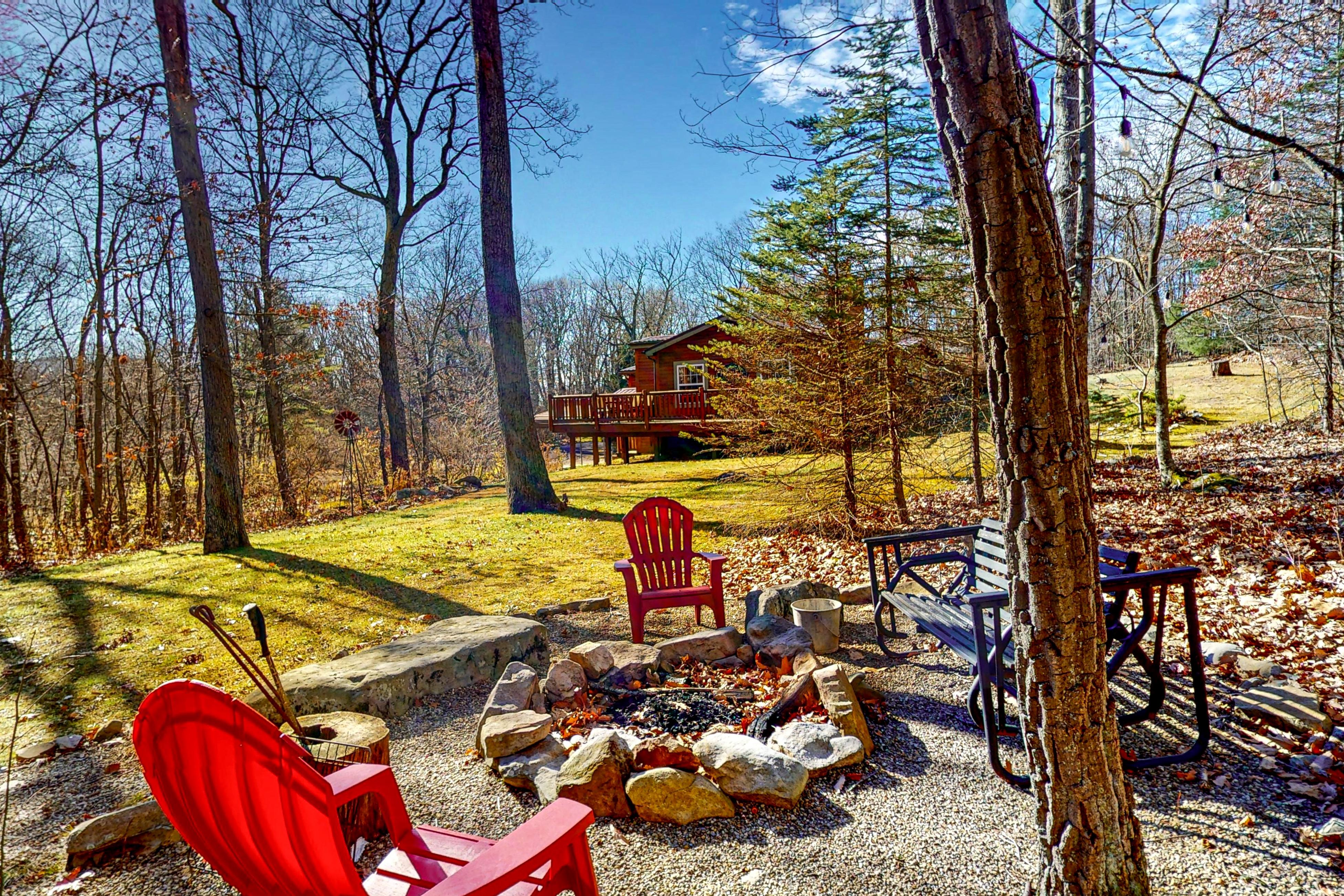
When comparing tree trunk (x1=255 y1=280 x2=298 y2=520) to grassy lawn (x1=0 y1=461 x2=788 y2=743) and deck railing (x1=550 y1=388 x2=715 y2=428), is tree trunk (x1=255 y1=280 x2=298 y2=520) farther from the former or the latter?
deck railing (x1=550 y1=388 x2=715 y2=428)

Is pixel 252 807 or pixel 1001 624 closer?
pixel 252 807

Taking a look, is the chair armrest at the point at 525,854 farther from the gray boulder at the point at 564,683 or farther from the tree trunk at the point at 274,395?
the tree trunk at the point at 274,395

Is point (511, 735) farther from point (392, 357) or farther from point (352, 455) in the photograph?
point (392, 357)

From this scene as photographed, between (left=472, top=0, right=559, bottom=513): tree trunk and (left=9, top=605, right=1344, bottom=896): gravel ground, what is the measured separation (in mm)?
6512

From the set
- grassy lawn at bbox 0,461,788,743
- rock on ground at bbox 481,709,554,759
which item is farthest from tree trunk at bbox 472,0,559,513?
rock on ground at bbox 481,709,554,759

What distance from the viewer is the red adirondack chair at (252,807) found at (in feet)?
4.47

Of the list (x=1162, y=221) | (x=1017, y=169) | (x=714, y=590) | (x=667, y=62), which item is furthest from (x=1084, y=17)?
(x=1017, y=169)

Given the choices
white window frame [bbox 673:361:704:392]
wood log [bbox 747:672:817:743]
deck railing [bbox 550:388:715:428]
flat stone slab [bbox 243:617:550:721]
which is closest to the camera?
wood log [bbox 747:672:817:743]

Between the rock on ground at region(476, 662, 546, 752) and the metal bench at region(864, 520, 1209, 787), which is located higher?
the metal bench at region(864, 520, 1209, 787)

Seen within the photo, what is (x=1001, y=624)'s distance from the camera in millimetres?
2842

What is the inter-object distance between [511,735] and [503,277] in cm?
776

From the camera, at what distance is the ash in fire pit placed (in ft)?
10.2

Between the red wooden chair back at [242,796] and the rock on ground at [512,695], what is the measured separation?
161 cm

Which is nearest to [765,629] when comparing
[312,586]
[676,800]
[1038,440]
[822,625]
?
[822,625]
